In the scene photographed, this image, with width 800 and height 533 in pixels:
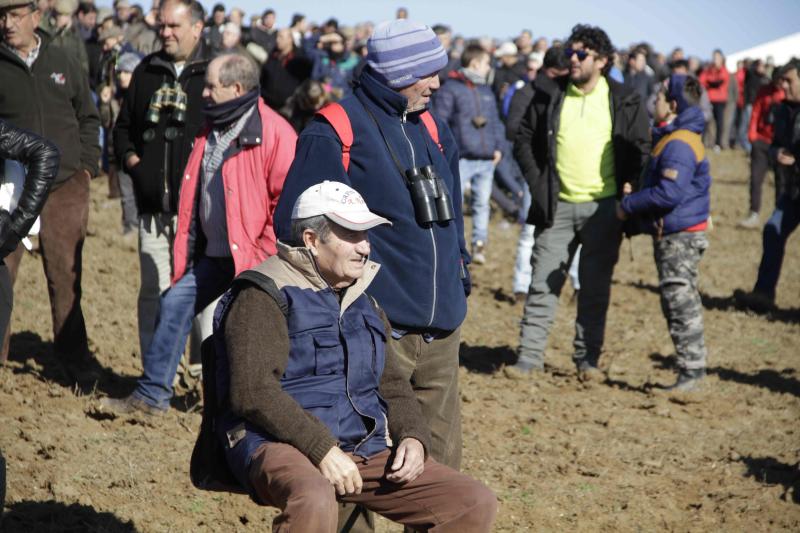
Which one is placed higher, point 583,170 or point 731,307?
point 583,170

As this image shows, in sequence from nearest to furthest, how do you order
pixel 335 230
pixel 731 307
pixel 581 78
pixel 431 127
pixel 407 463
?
pixel 407 463 → pixel 335 230 → pixel 431 127 → pixel 581 78 → pixel 731 307

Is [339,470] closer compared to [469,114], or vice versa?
[339,470]

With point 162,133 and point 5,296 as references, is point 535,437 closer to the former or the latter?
point 162,133

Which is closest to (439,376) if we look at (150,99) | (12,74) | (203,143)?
(203,143)

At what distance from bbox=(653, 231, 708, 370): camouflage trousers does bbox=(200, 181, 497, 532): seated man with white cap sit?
4.09m

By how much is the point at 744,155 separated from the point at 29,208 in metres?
24.4

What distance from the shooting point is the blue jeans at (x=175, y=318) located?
19.7 feet

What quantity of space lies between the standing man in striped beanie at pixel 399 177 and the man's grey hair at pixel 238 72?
1487mm

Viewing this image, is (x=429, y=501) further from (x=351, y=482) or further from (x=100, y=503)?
(x=100, y=503)

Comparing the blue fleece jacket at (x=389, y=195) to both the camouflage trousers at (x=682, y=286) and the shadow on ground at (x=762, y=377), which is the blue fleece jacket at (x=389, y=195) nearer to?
the camouflage trousers at (x=682, y=286)

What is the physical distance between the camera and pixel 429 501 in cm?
365

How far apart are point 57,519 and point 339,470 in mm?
2061

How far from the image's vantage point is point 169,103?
→ 253 inches

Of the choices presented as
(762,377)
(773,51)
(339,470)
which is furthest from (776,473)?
(773,51)
